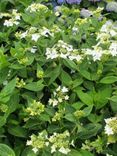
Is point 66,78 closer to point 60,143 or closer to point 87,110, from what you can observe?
point 87,110

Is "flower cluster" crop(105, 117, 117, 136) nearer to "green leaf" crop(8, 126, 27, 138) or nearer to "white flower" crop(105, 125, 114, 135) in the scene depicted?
"white flower" crop(105, 125, 114, 135)

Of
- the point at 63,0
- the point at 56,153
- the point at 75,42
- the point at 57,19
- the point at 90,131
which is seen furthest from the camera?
the point at 63,0

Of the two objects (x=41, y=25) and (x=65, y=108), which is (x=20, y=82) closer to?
(x=65, y=108)

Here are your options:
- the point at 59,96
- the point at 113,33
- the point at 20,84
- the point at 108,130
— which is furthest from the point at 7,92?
the point at 113,33

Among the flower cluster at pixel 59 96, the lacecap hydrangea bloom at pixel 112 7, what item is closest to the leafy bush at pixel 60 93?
the flower cluster at pixel 59 96

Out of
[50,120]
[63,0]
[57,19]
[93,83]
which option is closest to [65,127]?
[50,120]

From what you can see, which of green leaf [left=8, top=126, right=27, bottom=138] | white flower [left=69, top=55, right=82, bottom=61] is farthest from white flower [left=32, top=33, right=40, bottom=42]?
green leaf [left=8, top=126, right=27, bottom=138]
